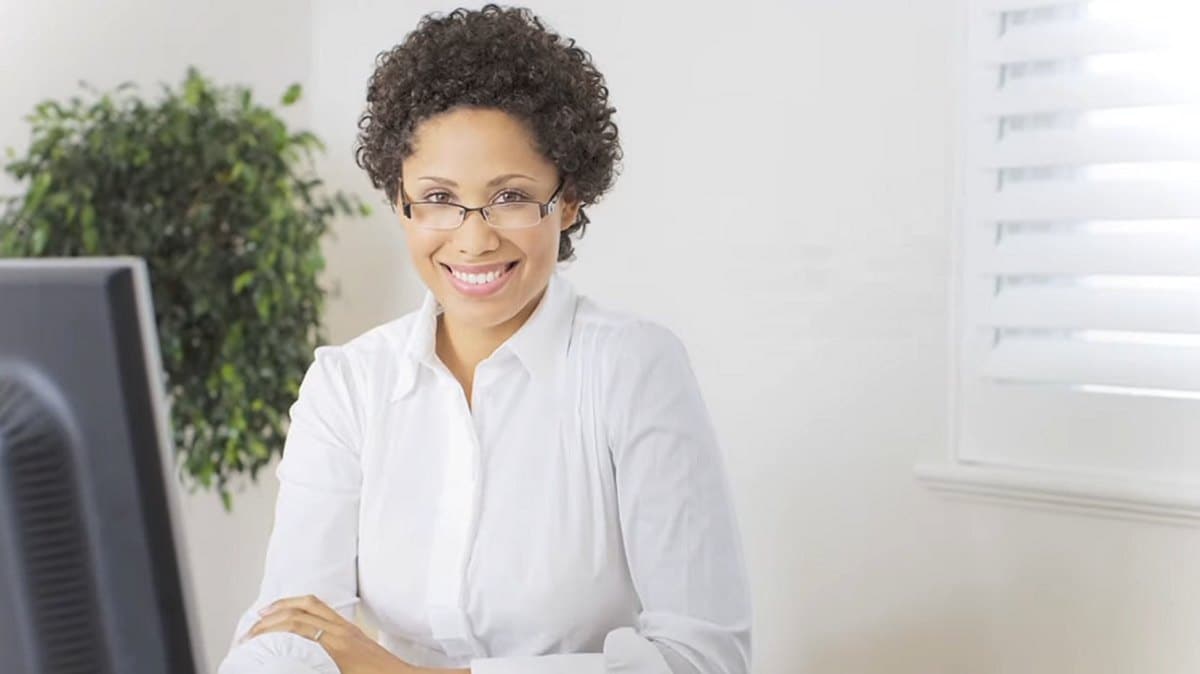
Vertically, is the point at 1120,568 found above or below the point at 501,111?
below

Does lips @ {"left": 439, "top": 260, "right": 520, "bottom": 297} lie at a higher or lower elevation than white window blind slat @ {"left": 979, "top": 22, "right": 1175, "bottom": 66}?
lower

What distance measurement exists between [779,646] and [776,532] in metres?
0.17

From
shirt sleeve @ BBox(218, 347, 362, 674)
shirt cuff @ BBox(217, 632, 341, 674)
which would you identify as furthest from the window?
shirt cuff @ BBox(217, 632, 341, 674)

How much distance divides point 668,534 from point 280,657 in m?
0.41

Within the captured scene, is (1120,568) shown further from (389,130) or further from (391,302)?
(391,302)

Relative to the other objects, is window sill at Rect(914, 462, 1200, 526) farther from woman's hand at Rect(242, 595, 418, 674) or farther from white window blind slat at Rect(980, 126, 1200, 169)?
woman's hand at Rect(242, 595, 418, 674)

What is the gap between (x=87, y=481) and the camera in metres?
0.65

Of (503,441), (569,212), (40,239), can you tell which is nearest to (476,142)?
(569,212)

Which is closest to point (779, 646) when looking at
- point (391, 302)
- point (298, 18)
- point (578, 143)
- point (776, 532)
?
point (776, 532)

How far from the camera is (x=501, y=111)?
1623 millimetres

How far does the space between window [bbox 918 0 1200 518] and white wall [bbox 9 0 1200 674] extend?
5 cm

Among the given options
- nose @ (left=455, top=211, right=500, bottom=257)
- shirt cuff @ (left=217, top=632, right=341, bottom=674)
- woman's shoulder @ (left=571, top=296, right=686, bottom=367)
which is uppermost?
nose @ (left=455, top=211, right=500, bottom=257)

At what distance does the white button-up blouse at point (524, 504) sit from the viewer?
156 centimetres

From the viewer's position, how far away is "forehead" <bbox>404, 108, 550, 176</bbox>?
162 centimetres
